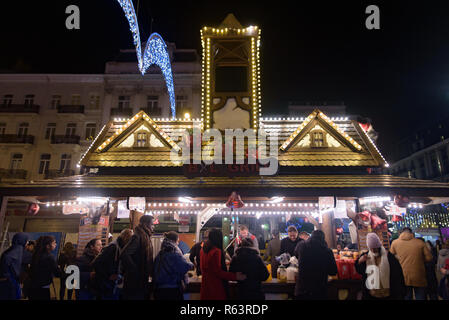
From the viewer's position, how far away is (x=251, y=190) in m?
7.66

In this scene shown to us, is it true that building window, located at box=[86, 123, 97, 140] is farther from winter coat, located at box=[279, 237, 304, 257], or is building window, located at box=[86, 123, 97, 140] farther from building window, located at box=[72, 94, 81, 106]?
winter coat, located at box=[279, 237, 304, 257]

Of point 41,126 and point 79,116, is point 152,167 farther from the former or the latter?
point 41,126

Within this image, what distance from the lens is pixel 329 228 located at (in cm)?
1141

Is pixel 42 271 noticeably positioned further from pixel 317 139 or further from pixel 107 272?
pixel 317 139

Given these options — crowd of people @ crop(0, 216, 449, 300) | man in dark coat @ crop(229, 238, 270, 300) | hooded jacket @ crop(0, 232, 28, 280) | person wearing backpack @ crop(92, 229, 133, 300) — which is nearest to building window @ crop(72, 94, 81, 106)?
hooded jacket @ crop(0, 232, 28, 280)

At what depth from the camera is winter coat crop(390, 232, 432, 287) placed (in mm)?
6391

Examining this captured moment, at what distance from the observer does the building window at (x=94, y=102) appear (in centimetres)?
2755

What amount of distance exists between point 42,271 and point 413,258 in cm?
871

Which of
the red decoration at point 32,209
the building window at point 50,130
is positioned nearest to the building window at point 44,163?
the building window at point 50,130

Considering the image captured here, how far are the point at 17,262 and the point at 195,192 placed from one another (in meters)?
4.43

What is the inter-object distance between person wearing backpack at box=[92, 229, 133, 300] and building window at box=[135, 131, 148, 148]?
5.76 m

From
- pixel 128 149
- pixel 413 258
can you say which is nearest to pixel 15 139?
pixel 128 149

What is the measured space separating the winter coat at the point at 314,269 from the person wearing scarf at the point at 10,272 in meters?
6.20
